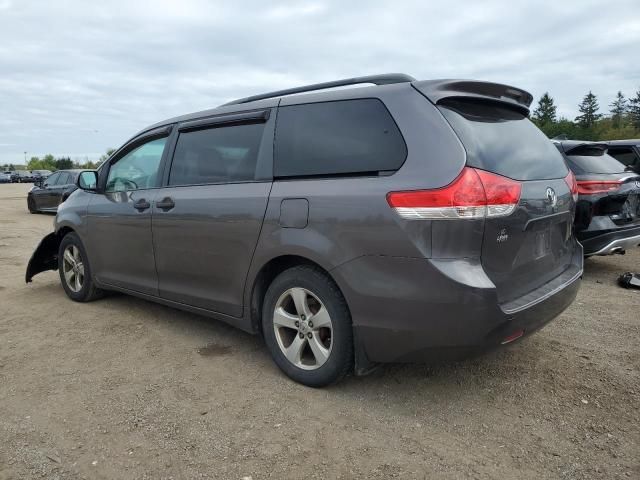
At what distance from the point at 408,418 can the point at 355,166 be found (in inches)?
56.6

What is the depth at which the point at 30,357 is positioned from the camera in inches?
150

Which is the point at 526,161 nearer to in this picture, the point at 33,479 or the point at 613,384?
the point at 613,384

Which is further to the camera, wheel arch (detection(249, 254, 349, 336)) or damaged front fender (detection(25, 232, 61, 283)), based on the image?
damaged front fender (detection(25, 232, 61, 283))

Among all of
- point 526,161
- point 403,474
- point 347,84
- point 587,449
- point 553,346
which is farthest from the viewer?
point 553,346

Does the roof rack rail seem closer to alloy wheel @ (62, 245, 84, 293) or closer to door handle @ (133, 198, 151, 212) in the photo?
door handle @ (133, 198, 151, 212)

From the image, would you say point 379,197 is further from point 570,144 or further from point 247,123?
point 570,144

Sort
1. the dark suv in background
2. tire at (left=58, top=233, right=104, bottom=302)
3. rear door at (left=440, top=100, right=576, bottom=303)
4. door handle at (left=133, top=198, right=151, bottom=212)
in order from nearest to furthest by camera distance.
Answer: rear door at (left=440, top=100, right=576, bottom=303)
door handle at (left=133, top=198, right=151, bottom=212)
tire at (left=58, top=233, right=104, bottom=302)
the dark suv in background

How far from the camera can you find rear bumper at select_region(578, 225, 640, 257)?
A: 5547mm

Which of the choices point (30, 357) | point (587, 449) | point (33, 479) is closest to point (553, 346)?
point (587, 449)

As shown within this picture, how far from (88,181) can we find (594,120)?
119111mm

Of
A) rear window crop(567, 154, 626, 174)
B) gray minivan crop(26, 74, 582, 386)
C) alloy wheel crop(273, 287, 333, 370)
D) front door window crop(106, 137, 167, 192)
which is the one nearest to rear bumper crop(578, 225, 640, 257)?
rear window crop(567, 154, 626, 174)

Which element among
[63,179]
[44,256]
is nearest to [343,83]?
[44,256]

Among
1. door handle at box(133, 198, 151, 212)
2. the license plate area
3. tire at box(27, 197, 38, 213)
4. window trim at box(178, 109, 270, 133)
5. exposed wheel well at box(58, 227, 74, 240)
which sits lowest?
tire at box(27, 197, 38, 213)

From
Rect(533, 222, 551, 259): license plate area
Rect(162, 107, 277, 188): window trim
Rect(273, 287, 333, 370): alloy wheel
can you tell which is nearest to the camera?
Rect(533, 222, 551, 259): license plate area
